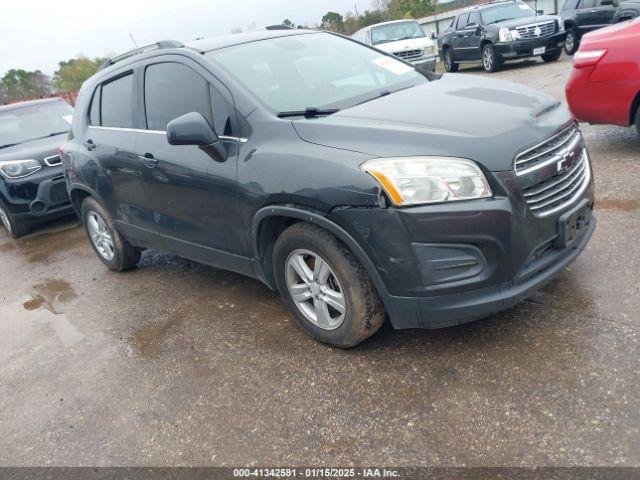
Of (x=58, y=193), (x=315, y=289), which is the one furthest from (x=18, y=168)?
(x=315, y=289)

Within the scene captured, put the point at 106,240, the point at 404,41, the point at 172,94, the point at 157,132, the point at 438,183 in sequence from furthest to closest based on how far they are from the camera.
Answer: the point at 404,41
the point at 106,240
the point at 157,132
the point at 172,94
the point at 438,183

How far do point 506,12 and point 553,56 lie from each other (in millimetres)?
1690

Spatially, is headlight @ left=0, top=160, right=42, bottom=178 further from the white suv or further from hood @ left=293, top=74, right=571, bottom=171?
the white suv

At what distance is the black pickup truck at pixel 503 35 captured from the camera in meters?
12.8

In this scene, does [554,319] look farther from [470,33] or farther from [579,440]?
[470,33]

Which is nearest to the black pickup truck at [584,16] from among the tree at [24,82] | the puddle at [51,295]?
the puddle at [51,295]

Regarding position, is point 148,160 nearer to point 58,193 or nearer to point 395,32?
point 58,193

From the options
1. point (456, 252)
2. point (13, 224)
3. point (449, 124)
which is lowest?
point (13, 224)

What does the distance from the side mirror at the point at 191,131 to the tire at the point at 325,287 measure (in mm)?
718

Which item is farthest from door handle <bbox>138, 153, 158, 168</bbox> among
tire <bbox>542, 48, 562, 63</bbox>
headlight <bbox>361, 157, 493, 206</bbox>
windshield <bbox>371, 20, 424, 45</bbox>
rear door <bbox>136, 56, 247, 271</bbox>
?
tire <bbox>542, 48, 562, 63</bbox>

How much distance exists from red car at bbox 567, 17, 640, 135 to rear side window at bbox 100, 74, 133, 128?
4108 mm

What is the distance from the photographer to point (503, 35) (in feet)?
43.0

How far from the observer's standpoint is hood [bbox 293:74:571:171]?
102 inches

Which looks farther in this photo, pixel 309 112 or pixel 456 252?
pixel 309 112
